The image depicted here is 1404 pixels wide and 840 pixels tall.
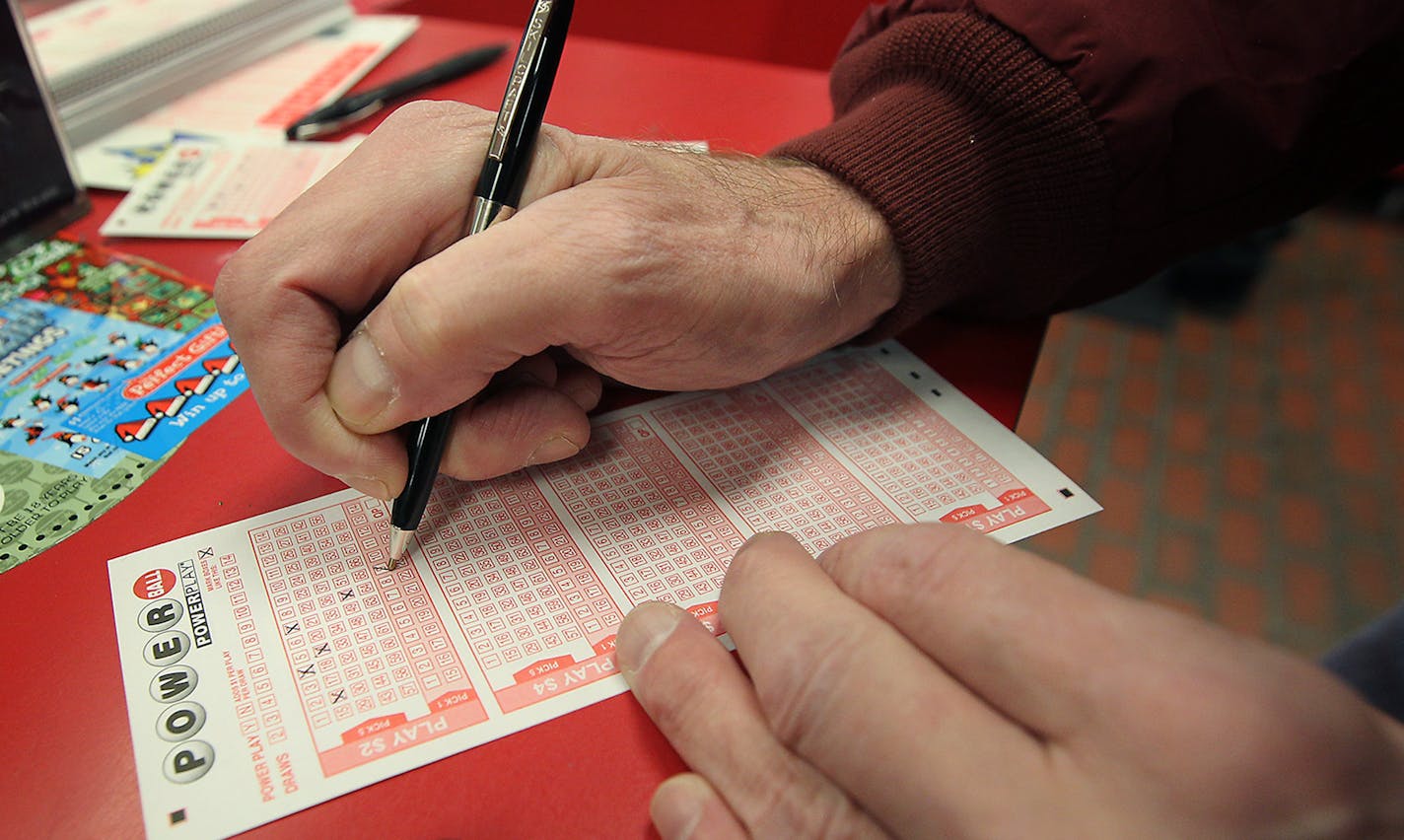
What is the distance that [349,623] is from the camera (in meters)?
0.44

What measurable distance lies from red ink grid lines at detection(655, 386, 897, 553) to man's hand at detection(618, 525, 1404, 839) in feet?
0.38

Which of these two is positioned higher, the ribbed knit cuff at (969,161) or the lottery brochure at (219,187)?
the ribbed knit cuff at (969,161)

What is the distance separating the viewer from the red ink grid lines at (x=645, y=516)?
1.56ft

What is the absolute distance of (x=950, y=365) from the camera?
65cm

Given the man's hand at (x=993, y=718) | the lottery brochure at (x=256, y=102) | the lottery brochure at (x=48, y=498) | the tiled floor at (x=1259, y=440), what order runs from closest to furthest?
the man's hand at (x=993, y=718), the lottery brochure at (x=48, y=498), the lottery brochure at (x=256, y=102), the tiled floor at (x=1259, y=440)

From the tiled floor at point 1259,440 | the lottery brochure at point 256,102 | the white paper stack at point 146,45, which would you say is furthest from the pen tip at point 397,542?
the tiled floor at point 1259,440

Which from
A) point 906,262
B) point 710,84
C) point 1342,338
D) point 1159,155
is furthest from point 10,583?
point 1342,338

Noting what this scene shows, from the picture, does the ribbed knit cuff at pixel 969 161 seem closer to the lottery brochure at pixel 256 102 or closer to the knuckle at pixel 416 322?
the knuckle at pixel 416 322

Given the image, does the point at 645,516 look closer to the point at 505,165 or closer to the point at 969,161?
the point at 505,165

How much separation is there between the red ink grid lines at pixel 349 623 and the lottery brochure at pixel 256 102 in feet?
1.87

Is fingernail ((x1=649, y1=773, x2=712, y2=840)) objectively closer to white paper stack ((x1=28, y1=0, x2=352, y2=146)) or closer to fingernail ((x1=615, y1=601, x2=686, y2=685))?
fingernail ((x1=615, y1=601, x2=686, y2=685))

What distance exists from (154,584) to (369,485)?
12 centimetres

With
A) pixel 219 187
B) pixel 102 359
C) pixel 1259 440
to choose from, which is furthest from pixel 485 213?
pixel 1259 440

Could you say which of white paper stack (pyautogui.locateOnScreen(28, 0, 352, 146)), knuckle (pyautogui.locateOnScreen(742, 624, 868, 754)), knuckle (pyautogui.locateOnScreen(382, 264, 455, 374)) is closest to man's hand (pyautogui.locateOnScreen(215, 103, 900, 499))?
knuckle (pyautogui.locateOnScreen(382, 264, 455, 374))
